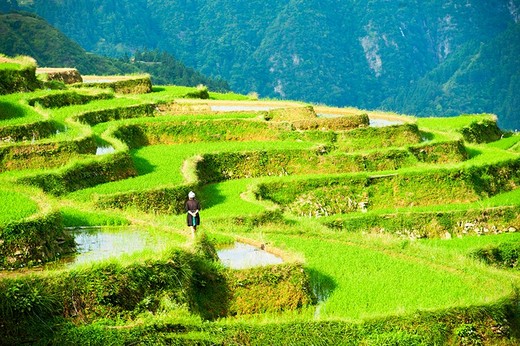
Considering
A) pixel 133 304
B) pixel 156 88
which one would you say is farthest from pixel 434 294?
pixel 156 88

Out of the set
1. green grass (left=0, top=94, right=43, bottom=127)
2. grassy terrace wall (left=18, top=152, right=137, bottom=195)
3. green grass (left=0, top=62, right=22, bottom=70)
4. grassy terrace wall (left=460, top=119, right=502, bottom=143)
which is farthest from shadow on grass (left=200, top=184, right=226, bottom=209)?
grassy terrace wall (left=460, top=119, right=502, bottom=143)

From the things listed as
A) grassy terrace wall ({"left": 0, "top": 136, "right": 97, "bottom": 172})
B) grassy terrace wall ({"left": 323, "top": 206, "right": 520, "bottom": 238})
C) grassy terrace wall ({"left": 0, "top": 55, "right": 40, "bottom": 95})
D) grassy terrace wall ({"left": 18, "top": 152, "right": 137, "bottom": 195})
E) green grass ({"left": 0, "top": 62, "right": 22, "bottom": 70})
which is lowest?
grassy terrace wall ({"left": 323, "top": 206, "right": 520, "bottom": 238})

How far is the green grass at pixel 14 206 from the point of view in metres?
12.2

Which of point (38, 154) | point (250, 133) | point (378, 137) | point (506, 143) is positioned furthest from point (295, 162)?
point (506, 143)

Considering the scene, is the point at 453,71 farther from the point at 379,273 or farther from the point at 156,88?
the point at 379,273

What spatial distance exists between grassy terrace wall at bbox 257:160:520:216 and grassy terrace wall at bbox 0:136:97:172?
13.0 feet

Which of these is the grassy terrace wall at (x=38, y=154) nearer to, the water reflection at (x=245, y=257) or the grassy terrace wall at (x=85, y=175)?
the grassy terrace wall at (x=85, y=175)

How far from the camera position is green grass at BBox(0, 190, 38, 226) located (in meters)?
12.2

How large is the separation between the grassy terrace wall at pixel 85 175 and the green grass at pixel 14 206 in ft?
7.40

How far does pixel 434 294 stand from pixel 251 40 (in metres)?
94.0

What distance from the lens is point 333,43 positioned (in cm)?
10381

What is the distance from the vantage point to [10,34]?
5797 centimetres

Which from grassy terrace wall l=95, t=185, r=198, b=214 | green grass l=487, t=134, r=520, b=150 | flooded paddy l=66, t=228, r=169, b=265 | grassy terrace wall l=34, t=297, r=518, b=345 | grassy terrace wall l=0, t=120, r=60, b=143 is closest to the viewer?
grassy terrace wall l=34, t=297, r=518, b=345

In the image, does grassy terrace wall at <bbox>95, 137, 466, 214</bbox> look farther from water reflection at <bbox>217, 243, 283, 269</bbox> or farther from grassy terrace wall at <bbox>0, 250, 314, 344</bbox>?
grassy terrace wall at <bbox>0, 250, 314, 344</bbox>
